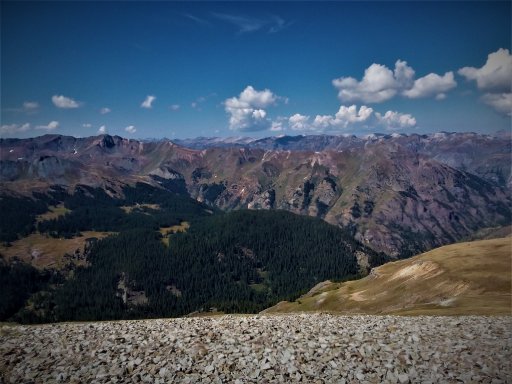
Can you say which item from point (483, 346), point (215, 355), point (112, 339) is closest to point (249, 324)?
point (215, 355)

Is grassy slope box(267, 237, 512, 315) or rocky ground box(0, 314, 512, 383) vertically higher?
rocky ground box(0, 314, 512, 383)

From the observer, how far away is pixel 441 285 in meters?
108

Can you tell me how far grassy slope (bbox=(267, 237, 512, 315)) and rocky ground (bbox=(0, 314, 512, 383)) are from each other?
144 ft

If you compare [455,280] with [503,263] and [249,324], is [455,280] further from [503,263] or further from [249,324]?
[249,324]

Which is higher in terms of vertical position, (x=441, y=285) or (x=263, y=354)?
(x=263, y=354)

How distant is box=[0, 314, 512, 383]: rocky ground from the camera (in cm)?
2834

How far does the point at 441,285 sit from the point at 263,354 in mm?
92995

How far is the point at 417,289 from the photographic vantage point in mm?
113562

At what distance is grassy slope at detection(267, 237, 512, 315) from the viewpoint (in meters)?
89.0

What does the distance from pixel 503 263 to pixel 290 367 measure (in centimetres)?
10042

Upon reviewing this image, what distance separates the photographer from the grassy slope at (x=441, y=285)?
89012 millimetres

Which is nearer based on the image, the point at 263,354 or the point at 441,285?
the point at 263,354

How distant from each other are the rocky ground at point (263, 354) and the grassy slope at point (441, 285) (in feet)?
144

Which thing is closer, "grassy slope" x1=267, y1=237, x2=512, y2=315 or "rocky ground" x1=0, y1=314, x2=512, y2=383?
"rocky ground" x1=0, y1=314, x2=512, y2=383
